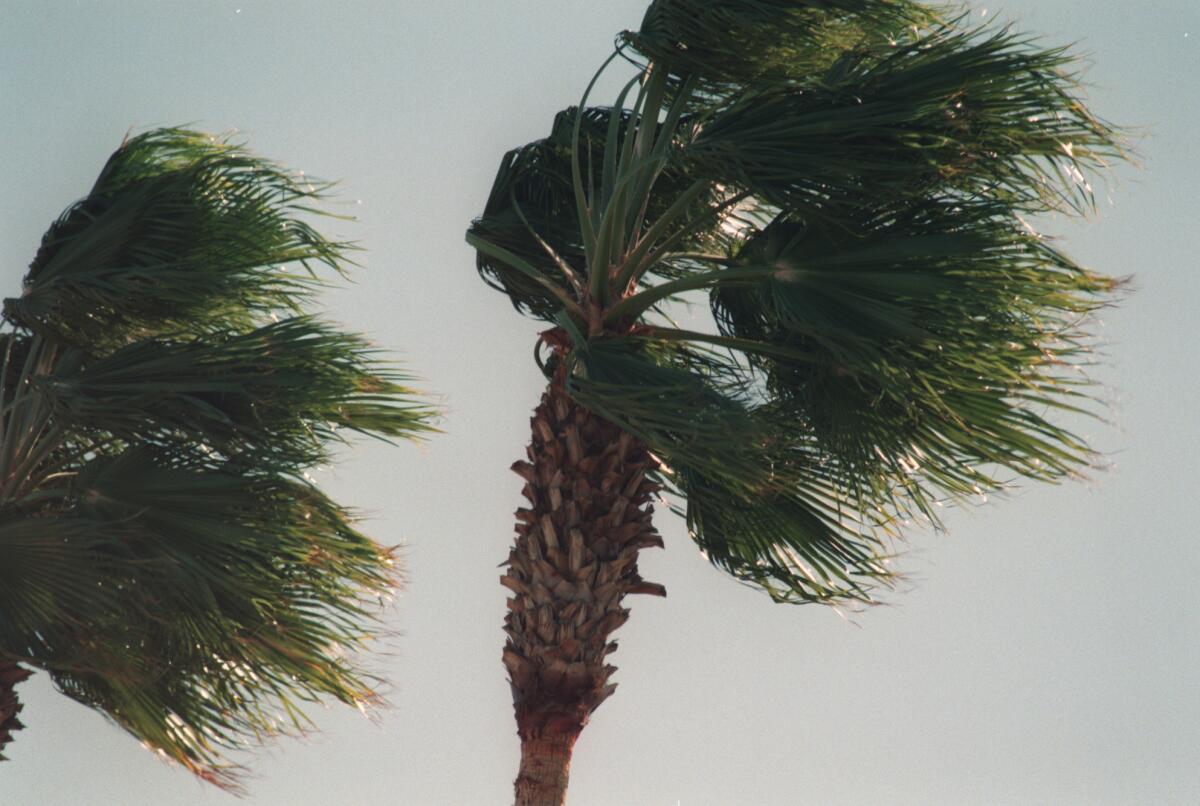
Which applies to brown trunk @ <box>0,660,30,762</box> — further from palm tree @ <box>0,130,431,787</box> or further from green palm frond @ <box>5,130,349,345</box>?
green palm frond @ <box>5,130,349,345</box>

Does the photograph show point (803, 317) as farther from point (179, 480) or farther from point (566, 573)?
point (179, 480)

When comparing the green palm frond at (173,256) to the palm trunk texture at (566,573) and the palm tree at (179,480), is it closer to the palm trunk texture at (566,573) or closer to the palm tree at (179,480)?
the palm tree at (179,480)

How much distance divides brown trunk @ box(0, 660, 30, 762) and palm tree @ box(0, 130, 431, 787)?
0.04ft

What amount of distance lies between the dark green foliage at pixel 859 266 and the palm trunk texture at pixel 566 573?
1.30ft

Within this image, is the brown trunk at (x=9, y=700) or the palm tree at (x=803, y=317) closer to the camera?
the palm tree at (x=803, y=317)

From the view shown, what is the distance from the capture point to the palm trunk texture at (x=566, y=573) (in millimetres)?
6961

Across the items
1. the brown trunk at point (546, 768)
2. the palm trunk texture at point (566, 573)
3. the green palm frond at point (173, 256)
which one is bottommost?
the brown trunk at point (546, 768)

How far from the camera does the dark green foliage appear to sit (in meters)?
6.50

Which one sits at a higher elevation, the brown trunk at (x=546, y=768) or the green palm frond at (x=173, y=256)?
the green palm frond at (x=173, y=256)

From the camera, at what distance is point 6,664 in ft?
26.0

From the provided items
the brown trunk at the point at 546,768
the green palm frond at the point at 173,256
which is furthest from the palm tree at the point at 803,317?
the green palm frond at the point at 173,256

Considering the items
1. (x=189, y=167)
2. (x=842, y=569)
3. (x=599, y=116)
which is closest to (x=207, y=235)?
(x=189, y=167)

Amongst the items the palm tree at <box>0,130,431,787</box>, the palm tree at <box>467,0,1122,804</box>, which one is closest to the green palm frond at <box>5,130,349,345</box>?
the palm tree at <box>0,130,431,787</box>

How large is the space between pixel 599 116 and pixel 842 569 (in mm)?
3150
